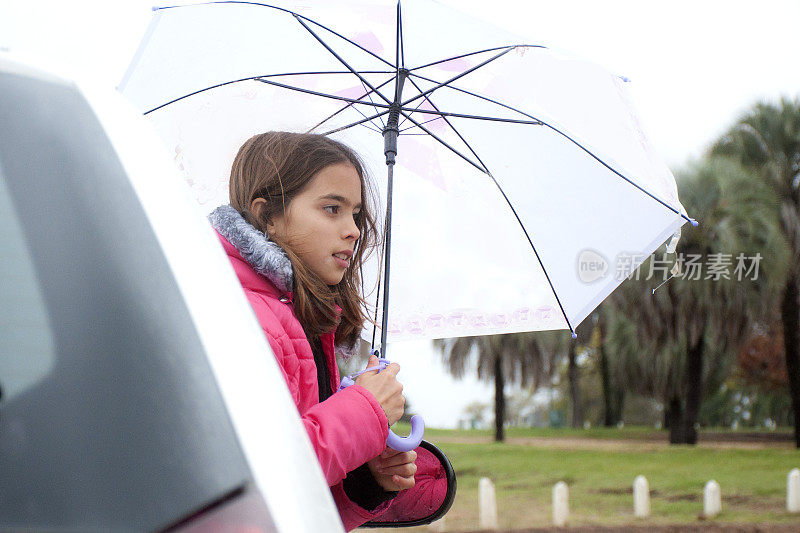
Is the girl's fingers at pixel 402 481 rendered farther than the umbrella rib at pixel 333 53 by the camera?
No

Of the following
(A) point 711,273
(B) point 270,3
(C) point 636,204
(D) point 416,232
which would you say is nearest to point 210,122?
(B) point 270,3

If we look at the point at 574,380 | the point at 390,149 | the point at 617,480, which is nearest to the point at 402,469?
the point at 390,149

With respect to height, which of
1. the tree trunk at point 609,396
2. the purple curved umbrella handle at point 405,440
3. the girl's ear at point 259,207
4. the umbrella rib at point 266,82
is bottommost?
the tree trunk at point 609,396

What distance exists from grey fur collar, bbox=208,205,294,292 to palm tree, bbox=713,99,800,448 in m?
19.1

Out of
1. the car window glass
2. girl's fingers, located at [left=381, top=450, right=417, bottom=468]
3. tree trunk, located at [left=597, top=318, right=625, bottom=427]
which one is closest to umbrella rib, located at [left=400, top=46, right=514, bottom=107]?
girl's fingers, located at [left=381, top=450, right=417, bottom=468]

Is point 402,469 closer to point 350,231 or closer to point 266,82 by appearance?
point 350,231

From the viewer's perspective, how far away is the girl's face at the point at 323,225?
234cm

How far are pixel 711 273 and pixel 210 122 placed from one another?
60.4 feet

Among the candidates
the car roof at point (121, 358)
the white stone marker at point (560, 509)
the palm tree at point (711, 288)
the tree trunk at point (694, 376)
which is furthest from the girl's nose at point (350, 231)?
the tree trunk at point (694, 376)

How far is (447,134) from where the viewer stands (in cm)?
335

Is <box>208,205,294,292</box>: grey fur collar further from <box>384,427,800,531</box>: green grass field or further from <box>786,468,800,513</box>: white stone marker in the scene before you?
<box>786,468,800,513</box>: white stone marker

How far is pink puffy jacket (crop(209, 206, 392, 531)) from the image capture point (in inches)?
64.9

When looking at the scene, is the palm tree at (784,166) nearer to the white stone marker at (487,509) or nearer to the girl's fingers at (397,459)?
the white stone marker at (487,509)

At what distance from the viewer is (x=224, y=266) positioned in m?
0.94
